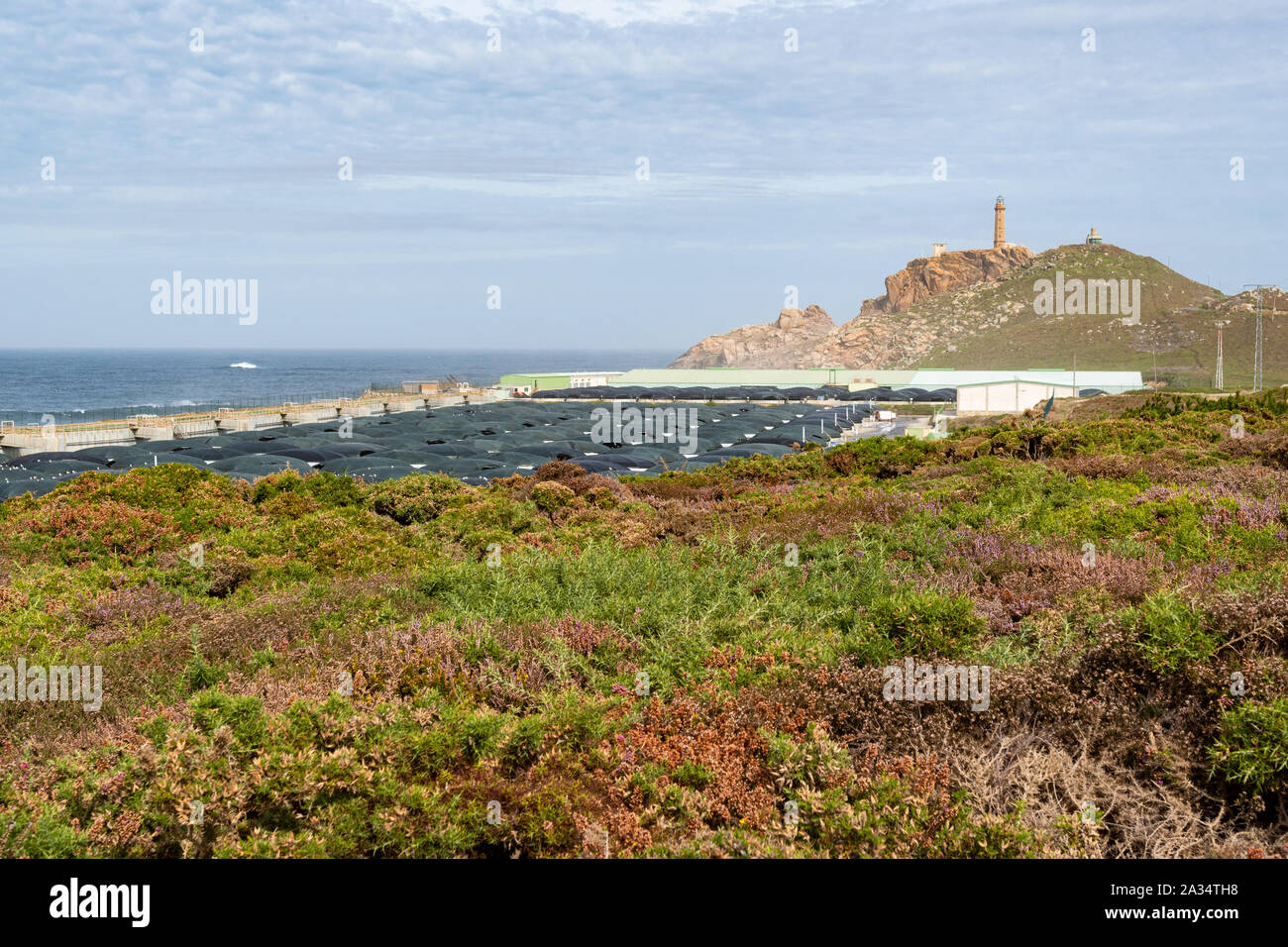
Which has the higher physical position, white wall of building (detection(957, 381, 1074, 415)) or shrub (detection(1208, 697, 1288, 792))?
white wall of building (detection(957, 381, 1074, 415))

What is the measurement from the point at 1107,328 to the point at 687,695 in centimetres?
14699

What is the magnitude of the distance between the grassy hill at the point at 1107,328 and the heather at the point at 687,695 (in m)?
90.1

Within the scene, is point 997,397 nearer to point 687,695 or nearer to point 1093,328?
point 687,695

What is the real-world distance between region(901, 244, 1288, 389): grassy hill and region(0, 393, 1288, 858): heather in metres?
90.1

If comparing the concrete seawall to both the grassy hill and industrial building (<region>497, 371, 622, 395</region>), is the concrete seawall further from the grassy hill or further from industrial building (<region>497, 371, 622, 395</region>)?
the grassy hill

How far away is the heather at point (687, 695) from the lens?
3828 mm

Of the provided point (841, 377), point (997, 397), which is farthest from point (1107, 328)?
point (997, 397)

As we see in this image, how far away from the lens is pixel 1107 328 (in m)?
133

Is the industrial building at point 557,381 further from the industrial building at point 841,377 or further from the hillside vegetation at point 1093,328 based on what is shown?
the hillside vegetation at point 1093,328

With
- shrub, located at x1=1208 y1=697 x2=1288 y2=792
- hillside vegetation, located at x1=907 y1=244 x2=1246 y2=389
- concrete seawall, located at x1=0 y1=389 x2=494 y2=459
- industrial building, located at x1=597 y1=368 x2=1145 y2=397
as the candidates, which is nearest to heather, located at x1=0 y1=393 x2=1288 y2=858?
shrub, located at x1=1208 y1=697 x2=1288 y2=792

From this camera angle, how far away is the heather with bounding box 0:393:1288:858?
383cm

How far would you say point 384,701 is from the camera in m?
4.88

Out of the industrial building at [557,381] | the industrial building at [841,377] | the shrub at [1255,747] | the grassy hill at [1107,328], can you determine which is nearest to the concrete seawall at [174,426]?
the industrial building at [557,381]
